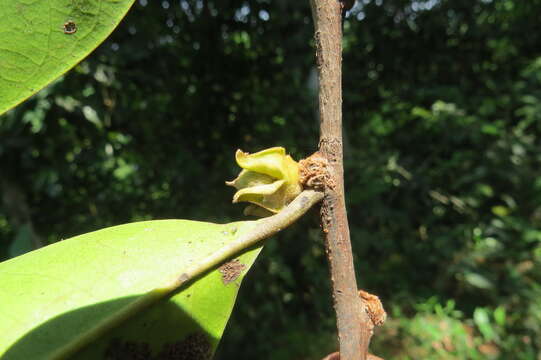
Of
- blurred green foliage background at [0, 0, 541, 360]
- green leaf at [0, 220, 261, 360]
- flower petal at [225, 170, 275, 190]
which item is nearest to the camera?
green leaf at [0, 220, 261, 360]

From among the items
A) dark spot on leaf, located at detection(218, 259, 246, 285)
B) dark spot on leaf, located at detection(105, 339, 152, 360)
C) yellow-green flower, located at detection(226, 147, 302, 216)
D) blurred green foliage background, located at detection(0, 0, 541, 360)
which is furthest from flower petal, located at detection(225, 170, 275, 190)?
blurred green foliage background, located at detection(0, 0, 541, 360)

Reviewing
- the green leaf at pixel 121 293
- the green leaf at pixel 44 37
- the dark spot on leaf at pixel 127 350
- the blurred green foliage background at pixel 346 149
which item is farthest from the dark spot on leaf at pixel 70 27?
the blurred green foliage background at pixel 346 149

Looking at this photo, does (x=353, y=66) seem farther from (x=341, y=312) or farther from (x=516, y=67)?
(x=341, y=312)

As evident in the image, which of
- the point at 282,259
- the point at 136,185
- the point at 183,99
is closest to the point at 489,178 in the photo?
the point at 282,259

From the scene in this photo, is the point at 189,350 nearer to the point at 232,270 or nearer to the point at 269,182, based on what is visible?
the point at 232,270

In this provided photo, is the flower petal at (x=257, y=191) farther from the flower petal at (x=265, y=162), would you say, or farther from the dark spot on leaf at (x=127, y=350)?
the dark spot on leaf at (x=127, y=350)

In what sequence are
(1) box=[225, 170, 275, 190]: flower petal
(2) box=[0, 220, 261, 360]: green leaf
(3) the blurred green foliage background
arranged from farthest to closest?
1. (3) the blurred green foliage background
2. (1) box=[225, 170, 275, 190]: flower petal
3. (2) box=[0, 220, 261, 360]: green leaf

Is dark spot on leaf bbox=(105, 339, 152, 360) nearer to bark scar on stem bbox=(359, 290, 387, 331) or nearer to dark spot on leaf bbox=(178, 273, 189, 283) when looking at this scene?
dark spot on leaf bbox=(178, 273, 189, 283)
